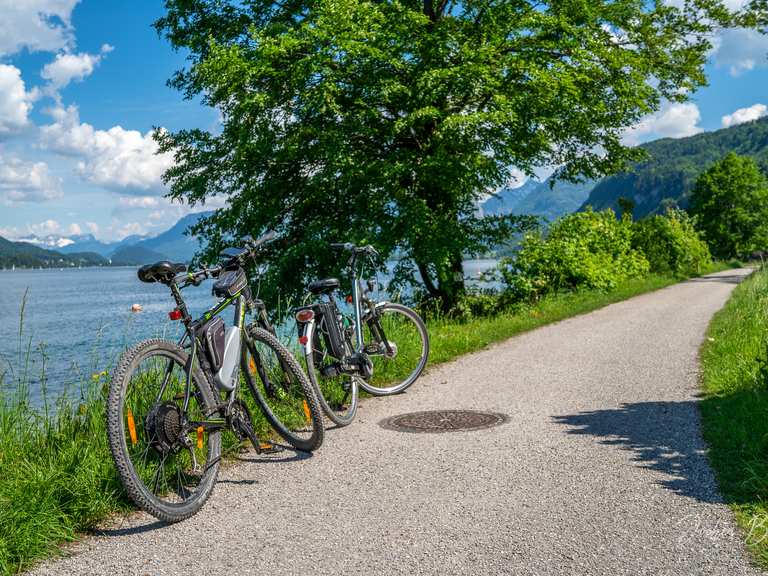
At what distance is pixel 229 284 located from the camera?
4.95 m

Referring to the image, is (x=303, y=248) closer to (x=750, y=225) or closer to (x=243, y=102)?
(x=243, y=102)

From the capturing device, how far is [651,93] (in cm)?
1745

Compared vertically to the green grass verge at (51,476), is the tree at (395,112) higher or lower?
higher

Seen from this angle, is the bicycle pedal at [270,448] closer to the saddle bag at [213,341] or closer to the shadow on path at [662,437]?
the saddle bag at [213,341]

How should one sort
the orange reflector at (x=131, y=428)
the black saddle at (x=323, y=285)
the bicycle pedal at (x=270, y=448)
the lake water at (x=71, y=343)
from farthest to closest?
1. the black saddle at (x=323, y=285)
2. the lake water at (x=71, y=343)
3. the bicycle pedal at (x=270, y=448)
4. the orange reflector at (x=131, y=428)

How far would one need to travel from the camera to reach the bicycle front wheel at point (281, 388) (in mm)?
5105

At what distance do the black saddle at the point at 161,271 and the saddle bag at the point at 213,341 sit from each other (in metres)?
0.38

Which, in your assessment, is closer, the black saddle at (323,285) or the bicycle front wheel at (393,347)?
the black saddle at (323,285)

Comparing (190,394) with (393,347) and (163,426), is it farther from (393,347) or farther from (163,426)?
(393,347)

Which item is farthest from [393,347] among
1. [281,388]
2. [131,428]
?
[131,428]

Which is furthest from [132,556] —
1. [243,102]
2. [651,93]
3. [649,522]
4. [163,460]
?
[651,93]

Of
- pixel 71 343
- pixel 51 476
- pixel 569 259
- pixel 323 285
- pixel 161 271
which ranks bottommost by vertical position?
pixel 71 343

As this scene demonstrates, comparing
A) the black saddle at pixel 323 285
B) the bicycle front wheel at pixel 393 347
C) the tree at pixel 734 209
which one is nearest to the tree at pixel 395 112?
the bicycle front wheel at pixel 393 347

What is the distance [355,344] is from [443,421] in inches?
48.4
